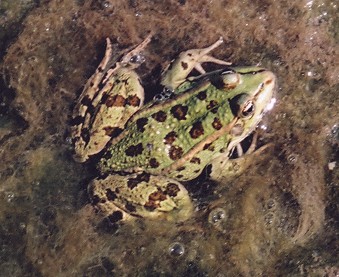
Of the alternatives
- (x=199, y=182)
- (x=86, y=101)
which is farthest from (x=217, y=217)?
(x=86, y=101)

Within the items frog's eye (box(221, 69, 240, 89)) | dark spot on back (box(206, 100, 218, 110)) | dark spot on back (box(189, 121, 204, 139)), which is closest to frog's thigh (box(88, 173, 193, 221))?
dark spot on back (box(189, 121, 204, 139))

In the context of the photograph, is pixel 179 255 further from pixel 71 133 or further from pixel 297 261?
pixel 71 133

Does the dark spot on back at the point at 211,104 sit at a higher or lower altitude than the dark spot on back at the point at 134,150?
higher

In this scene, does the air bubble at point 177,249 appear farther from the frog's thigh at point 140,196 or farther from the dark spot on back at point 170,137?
the dark spot on back at point 170,137

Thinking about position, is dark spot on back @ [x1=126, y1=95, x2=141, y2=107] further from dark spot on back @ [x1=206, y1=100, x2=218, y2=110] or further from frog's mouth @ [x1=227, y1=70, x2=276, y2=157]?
frog's mouth @ [x1=227, y1=70, x2=276, y2=157]

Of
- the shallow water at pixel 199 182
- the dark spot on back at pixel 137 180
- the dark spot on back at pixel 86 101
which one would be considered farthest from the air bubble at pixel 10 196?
the dark spot on back at pixel 137 180

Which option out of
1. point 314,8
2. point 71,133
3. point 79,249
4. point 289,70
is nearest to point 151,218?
point 79,249
